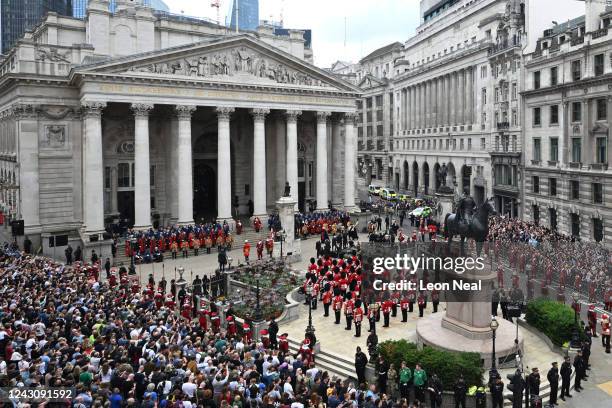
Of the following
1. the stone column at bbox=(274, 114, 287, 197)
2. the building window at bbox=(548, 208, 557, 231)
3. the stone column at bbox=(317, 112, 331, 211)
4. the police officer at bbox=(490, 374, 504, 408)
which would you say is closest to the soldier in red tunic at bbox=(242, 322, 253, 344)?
the police officer at bbox=(490, 374, 504, 408)

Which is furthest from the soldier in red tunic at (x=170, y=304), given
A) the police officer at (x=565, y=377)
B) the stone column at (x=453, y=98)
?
the stone column at (x=453, y=98)

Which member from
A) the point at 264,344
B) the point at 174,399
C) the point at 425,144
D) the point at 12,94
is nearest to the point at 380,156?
the point at 425,144

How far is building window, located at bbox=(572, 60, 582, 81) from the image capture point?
147ft

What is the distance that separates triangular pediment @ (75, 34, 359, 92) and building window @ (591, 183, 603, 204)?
2606cm

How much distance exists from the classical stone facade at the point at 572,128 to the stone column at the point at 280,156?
82.2 ft

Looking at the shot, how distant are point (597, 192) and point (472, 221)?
91.8 feet

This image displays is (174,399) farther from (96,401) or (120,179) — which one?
(120,179)

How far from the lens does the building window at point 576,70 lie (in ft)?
147

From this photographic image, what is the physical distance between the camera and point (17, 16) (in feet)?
472

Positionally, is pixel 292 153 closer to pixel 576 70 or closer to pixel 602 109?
pixel 576 70

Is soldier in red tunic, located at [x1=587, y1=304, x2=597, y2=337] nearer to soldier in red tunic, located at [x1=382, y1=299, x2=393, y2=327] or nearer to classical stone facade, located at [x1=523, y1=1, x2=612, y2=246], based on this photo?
soldier in red tunic, located at [x1=382, y1=299, x2=393, y2=327]

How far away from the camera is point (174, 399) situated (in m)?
13.1

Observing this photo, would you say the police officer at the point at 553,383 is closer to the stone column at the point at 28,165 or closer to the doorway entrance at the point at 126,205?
the stone column at the point at 28,165

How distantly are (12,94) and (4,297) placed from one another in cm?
2854
